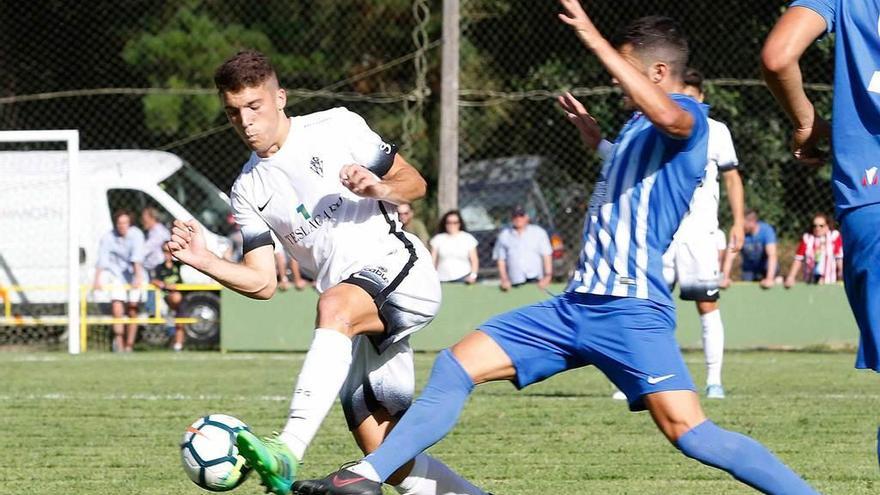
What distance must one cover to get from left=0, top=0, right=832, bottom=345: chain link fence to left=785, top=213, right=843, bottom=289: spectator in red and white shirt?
1.00m

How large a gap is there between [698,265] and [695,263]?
23 mm

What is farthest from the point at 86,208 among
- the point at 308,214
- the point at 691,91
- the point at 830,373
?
the point at 308,214

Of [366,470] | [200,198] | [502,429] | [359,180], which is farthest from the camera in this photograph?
[200,198]

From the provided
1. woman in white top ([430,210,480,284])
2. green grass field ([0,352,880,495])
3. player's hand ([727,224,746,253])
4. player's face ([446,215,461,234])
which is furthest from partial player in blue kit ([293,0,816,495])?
player's face ([446,215,461,234])

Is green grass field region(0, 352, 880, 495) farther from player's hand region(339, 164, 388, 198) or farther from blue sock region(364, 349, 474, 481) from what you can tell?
player's hand region(339, 164, 388, 198)

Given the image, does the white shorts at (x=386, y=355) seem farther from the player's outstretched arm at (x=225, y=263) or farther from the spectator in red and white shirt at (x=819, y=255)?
the spectator in red and white shirt at (x=819, y=255)

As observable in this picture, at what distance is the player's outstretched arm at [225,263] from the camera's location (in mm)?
5086

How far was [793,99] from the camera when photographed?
4.41m

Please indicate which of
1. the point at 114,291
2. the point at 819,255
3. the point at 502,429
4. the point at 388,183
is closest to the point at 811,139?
the point at 388,183

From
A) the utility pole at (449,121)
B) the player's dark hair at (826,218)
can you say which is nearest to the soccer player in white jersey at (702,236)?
the utility pole at (449,121)

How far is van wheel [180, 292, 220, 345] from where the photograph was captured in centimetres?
1767

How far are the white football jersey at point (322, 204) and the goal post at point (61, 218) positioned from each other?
11.3 metres

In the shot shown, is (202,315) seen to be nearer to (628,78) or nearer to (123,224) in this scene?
(123,224)

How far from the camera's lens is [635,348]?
459cm
